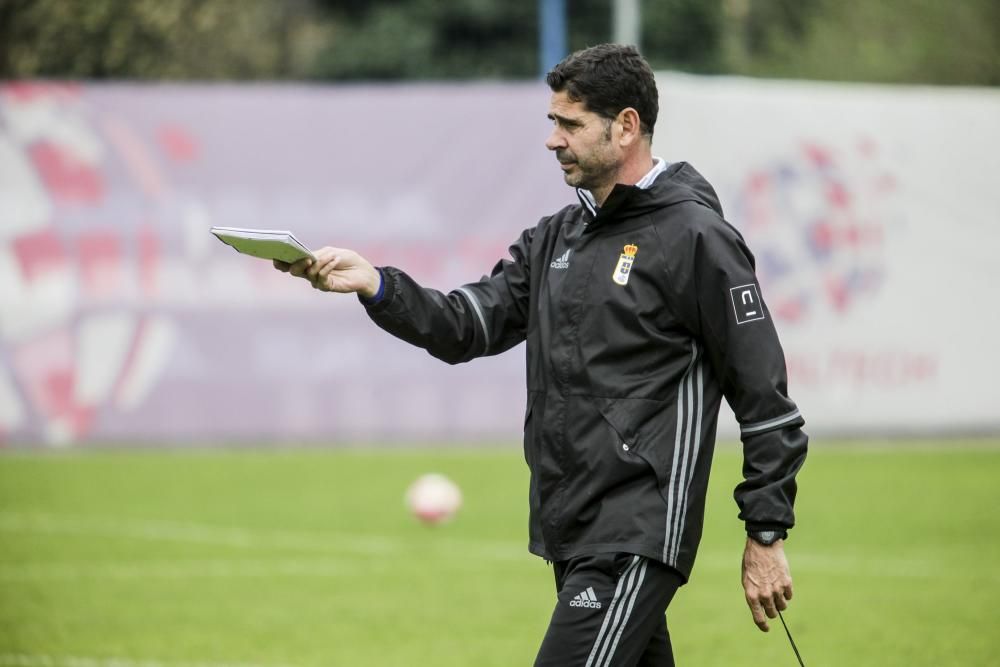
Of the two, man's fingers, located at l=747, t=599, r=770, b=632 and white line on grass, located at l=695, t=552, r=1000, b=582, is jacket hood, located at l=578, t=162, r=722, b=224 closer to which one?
man's fingers, located at l=747, t=599, r=770, b=632

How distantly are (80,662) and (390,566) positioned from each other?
3105mm

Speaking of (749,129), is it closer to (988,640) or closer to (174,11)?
(988,640)

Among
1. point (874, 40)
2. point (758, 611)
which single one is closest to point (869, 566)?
point (758, 611)

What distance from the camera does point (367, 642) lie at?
28.1ft

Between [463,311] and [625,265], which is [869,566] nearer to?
[463,311]

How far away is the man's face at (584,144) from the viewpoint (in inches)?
188

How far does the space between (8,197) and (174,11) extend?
12051mm

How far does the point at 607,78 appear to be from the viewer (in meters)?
4.72

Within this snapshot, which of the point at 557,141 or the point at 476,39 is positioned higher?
the point at 557,141

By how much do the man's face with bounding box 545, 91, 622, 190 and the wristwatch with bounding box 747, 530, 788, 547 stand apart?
43.8 inches

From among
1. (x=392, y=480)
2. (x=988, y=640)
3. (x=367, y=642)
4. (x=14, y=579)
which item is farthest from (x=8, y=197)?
(x=988, y=640)

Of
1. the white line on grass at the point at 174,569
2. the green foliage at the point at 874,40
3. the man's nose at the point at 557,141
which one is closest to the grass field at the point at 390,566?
the white line on grass at the point at 174,569

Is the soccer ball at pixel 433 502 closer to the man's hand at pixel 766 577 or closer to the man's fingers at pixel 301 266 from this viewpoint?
the man's fingers at pixel 301 266

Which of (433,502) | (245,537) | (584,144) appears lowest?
(245,537)
